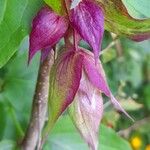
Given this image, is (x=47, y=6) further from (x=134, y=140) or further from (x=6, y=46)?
(x=134, y=140)

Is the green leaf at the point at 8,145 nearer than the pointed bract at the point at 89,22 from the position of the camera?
No

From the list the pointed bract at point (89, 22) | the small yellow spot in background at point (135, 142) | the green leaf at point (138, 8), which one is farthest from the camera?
the small yellow spot in background at point (135, 142)

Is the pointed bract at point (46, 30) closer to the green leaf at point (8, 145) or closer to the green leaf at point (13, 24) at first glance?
the green leaf at point (13, 24)

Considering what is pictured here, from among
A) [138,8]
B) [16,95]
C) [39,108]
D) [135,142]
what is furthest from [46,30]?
[135,142]

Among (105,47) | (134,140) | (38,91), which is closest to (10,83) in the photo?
(105,47)

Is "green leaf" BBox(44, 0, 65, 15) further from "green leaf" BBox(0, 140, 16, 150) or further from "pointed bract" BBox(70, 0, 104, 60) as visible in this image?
"green leaf" BBox(0, 140, 16, 150)

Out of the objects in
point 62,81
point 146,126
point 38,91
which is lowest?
point 146,126

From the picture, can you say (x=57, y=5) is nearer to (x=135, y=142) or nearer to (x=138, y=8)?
(x=138, y=8)

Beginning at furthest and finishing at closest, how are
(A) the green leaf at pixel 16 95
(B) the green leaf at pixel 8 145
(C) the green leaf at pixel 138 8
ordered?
(A) the green leaf at pixel 16 95
(B) the green leaf at pixel 8 145
(C) the green leaf at pixel 138 8

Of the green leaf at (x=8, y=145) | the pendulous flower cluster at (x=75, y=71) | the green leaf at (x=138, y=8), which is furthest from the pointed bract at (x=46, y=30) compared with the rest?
the green leaf at (x=8, y=145)
